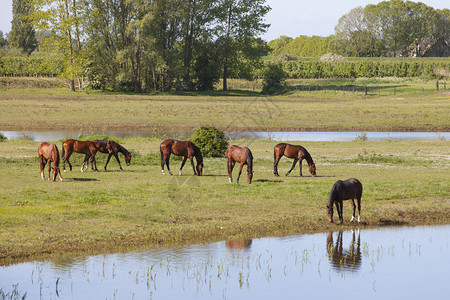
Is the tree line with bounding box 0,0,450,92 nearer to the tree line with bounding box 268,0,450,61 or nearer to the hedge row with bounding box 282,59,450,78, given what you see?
the hedge row with bounding box 282,59,450,78

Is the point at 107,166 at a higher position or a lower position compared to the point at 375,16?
lower

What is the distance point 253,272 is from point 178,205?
6076 mm

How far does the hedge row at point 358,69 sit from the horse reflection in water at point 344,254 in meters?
103

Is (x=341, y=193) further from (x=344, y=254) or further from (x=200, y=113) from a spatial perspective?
(x=200, y=113)

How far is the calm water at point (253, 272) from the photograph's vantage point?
12.7 m

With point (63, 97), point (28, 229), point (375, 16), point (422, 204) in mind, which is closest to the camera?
point (28, 229)

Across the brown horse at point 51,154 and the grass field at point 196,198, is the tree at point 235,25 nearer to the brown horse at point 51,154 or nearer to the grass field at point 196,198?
the grass field at point 196,198

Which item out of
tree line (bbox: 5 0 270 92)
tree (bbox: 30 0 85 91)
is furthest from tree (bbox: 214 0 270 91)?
tree (bbox: 30 0 85 91)

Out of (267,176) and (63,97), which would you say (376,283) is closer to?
(267,176)

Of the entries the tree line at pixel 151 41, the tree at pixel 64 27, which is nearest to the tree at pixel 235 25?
the tree line at pixel 151 41

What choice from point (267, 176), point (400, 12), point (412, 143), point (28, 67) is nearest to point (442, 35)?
point (400, 12)

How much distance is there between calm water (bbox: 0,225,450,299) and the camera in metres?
12.7

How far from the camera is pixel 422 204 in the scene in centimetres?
2139

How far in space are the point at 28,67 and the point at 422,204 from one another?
81.4 m
